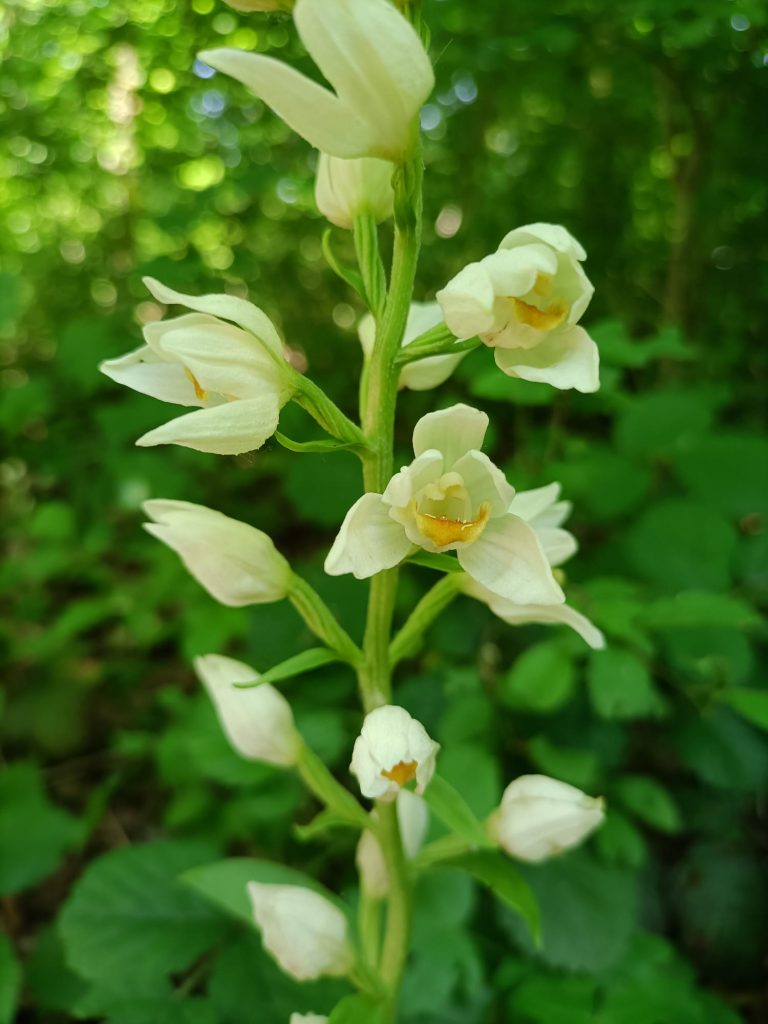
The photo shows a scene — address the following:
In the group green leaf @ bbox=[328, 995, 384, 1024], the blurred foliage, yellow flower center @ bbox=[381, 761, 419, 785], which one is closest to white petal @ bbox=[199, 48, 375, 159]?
the blurred foliage

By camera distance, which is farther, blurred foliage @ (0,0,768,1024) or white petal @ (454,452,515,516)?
blurred foliage @ (0,0,768,1024)

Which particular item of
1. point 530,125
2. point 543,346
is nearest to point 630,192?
point 530,125

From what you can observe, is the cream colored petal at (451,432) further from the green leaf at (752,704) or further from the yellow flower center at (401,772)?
the green leaf at (752,704)

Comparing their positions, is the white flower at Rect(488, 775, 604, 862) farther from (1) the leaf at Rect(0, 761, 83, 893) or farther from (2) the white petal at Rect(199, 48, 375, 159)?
(1) the leaf at Rect(0, 761, 83, 893)

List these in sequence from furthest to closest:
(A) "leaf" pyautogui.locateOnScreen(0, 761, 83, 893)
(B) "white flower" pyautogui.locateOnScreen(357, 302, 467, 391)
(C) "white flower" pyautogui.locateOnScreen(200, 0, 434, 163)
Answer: (A) "leaf" pyautogui.locateOnScreen(0, 761, 83, 893) → (B) "white flower" pyautogui.locateOnScreen(357, 302, 467, 391) → (C) "white flower" pyautogui.locateOnScreen(200, 0, 434, 163)

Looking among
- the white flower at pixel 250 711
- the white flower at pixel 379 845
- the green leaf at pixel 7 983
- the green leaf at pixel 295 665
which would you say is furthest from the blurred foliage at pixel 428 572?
the green leaf at pixel 295 665
